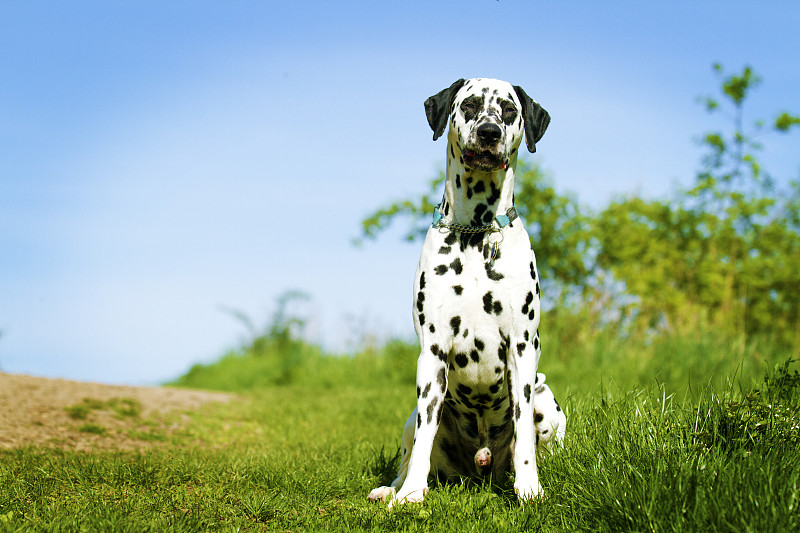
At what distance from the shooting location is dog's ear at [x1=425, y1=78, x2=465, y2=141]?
4.48m

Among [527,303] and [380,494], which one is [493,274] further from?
[380,494]

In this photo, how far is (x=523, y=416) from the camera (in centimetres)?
416

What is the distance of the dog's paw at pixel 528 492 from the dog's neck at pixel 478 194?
163 cm

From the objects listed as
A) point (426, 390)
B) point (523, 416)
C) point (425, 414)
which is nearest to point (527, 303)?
point (523, 416)

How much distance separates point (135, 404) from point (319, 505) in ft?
17.2

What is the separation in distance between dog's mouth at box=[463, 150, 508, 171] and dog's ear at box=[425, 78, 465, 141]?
1.32ft

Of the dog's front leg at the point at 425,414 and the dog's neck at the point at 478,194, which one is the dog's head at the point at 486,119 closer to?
the dog's neck at the point at 478,194

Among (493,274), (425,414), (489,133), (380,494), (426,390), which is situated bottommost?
(380,494)

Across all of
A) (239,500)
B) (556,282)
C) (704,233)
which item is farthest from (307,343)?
(239,500)

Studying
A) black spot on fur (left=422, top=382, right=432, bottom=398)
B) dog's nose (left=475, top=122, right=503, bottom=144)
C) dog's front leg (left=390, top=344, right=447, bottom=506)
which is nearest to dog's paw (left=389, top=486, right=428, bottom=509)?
dog's front leg (left=390, top=344, right=447, bottom=506)

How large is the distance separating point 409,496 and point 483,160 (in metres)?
2.07

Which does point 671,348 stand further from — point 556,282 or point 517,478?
point 517,478

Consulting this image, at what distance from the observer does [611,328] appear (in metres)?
12.3

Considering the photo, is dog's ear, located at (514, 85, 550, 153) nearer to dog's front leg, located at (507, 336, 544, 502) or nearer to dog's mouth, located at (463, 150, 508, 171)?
dog's mouth, located at (463, 150, 508, 171)
